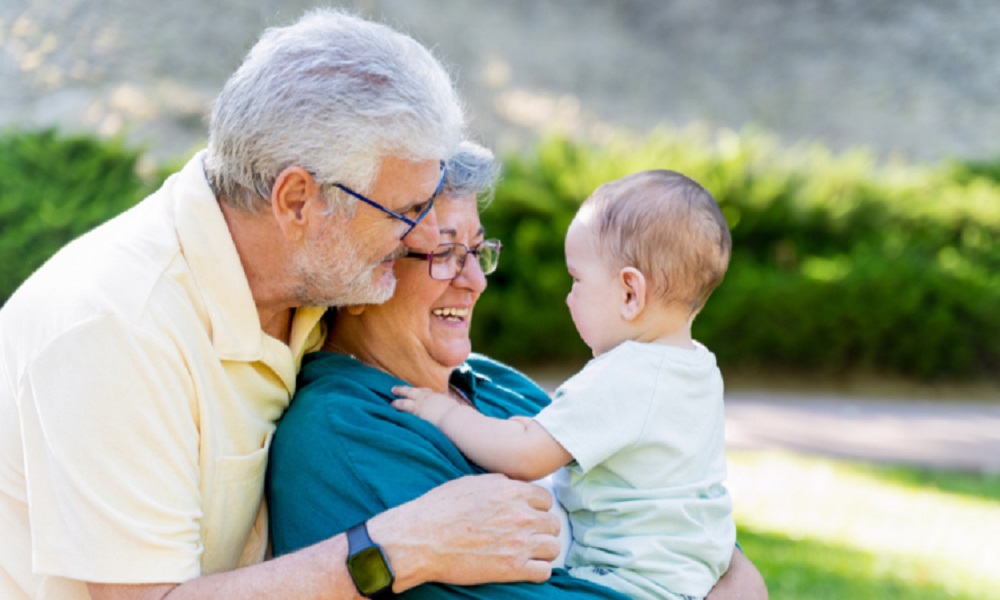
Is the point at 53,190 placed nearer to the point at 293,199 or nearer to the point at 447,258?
the point at 447,258

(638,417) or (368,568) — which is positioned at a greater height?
(638,417)

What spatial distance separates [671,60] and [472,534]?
63.0 ft

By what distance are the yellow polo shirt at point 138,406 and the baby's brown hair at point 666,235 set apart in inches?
30.4

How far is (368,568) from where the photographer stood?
202 centimetres

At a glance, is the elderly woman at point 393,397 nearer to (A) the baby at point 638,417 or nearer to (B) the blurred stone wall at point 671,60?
(A) the baby at point 638,417

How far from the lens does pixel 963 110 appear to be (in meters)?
19.2

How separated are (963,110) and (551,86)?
7199mm

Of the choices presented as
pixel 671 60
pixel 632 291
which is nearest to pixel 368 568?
A: pixel 632 291

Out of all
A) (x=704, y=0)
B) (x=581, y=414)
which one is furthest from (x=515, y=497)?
(x=704, y=0)

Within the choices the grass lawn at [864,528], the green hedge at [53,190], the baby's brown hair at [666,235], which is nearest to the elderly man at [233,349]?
the baby's brown hair at [666,235]

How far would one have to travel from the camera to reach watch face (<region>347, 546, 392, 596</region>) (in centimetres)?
202

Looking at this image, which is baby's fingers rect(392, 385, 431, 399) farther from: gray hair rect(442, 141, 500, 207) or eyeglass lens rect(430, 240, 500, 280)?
gray hair rect(442, 141, 500, 207)

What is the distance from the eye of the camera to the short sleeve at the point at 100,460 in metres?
1.90

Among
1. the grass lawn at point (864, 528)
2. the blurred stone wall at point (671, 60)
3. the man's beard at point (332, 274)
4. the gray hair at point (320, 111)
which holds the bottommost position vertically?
the blurred stone wall at point (671, 60)
